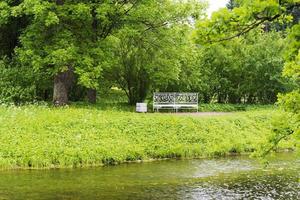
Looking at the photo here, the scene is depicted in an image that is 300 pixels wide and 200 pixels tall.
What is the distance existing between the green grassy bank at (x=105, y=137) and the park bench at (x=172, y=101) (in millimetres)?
4213

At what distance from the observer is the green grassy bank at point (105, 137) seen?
55.3ft

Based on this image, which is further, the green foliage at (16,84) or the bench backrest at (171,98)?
the bench backrest at (171,98)

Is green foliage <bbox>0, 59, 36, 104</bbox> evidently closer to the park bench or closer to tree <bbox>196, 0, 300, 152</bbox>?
the park bench

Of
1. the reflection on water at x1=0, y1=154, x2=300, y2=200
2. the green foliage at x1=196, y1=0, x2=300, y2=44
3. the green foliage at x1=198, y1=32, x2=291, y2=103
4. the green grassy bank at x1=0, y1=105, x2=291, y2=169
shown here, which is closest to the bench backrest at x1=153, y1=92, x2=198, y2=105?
the green grassy bank at x1=0, y1=105, x2=291, y2=169

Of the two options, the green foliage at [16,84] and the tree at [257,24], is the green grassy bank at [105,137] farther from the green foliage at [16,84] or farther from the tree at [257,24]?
the tree at [257,24]

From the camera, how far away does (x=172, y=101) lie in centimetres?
2772

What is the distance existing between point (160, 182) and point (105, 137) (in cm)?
541

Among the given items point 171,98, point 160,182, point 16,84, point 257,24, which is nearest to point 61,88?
point 16,84

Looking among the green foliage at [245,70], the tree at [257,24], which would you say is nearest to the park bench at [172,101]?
the green foliage at [245,70]

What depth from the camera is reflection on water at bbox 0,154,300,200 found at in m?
12.4

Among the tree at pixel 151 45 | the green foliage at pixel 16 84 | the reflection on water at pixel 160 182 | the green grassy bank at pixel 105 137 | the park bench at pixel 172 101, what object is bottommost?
the reflection on water at pixel 160 182

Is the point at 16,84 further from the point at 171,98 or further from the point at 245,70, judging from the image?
the point at 245,70

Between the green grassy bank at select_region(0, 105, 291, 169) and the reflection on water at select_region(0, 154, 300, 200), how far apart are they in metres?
0.99

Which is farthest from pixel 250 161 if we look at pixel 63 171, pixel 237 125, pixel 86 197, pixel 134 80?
pixel 134 80
